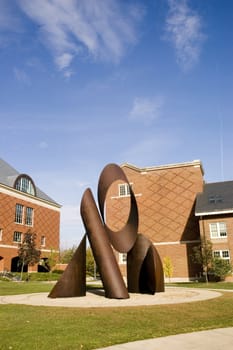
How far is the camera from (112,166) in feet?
56.0

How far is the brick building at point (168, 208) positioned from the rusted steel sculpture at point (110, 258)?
68.8 feet

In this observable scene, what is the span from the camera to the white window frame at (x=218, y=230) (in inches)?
1282

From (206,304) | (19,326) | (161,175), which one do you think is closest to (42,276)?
(161,175)

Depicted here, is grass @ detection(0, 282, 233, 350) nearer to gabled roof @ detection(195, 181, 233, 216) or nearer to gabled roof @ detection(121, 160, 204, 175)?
gabled roof @ detection(195, 181, 233, 216)

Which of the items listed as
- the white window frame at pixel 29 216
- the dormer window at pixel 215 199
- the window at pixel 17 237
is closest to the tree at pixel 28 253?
the window at pixel 17 237

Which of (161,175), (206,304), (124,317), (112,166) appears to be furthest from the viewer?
(161,175)

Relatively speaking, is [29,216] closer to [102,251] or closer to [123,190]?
[123,190]

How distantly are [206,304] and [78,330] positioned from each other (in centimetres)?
610

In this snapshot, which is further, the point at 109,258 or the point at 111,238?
the point at 111,238

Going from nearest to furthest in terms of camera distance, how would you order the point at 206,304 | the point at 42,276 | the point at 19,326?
the point at 19,326, the point at 206,304, the point at 42,276

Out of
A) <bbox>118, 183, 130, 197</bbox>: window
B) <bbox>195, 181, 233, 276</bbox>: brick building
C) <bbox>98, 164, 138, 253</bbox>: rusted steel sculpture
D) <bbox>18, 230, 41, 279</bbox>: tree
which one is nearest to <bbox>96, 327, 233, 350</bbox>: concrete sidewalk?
<bbox>98, 164, 138, 253</bbox>: rusted steel sculpture

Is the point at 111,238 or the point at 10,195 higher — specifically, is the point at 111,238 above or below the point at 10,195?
below

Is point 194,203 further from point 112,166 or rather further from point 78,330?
point 78,330

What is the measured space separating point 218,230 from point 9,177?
27287 millimetres
